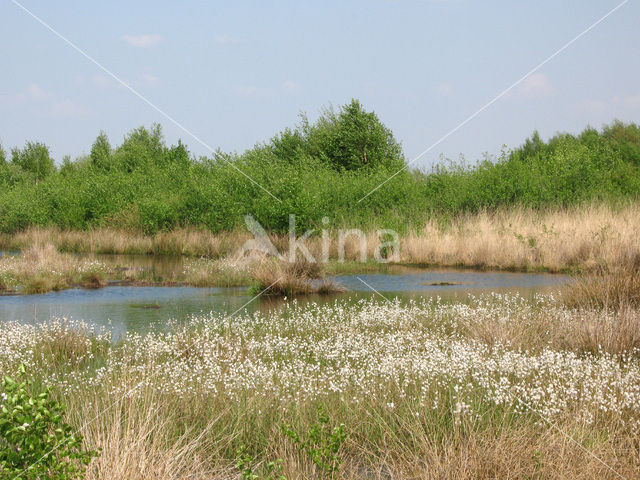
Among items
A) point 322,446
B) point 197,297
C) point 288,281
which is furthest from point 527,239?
point 322,446

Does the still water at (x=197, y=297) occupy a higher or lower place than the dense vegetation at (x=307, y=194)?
lower

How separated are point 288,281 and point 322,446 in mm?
11337

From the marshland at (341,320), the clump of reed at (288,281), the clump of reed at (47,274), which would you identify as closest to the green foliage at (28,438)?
the marshland at (341,320)

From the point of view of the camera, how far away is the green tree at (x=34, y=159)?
225 feet

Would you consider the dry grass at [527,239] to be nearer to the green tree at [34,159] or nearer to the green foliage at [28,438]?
the green foliage at [28,438]

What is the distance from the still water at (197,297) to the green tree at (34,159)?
5685 centimetres

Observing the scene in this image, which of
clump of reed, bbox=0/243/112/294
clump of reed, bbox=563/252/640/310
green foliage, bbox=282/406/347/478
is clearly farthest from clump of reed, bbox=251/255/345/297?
green foliage, bbox=282/406/347/478

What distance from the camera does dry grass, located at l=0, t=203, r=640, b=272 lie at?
853 inches

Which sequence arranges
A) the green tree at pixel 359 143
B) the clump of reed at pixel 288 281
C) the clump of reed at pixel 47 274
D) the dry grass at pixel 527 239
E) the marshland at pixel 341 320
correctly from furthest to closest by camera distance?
the green tree at pixel 359 143 < the dry grass at pixel 527 239 < the clump of reed at pixel 47 274 < the clump of reed at pixel 288 281 < the marshland at pixel 341 320

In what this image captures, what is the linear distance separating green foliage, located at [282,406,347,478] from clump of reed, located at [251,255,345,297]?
11.1 meters

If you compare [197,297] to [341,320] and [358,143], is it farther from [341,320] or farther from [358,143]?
[358,143]

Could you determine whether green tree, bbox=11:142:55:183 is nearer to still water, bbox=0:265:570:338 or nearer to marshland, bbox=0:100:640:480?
marshland, bbox=0:100:640:480

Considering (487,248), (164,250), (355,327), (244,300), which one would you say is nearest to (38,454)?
(355,327)

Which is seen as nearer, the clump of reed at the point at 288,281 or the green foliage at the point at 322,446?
the green foliage at the point at 322,446
